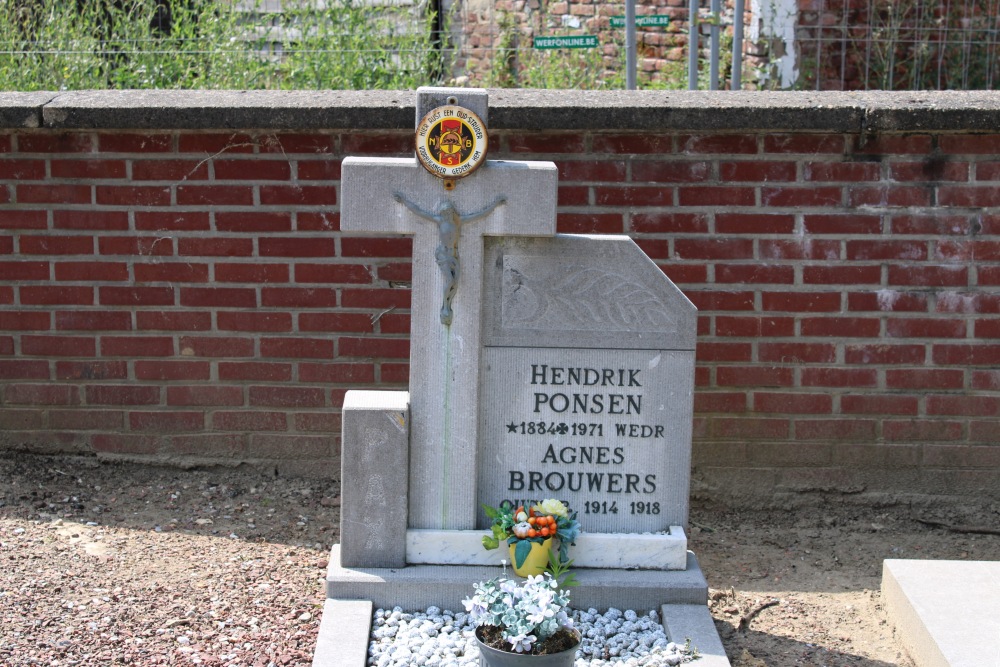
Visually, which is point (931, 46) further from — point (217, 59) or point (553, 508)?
point (553, 508)

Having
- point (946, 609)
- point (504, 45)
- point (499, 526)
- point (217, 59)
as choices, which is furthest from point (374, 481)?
point (504, 45)

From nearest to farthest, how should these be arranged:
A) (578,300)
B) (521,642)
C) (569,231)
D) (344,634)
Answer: (521,642) → (344,634) → (578,300) → (569,231)

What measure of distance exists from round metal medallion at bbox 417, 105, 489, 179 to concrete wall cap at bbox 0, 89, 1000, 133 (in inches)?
32.2

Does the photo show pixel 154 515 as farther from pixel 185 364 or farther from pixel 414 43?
pixel 414 43

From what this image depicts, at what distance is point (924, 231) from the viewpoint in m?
4.42

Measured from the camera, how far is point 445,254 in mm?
3518

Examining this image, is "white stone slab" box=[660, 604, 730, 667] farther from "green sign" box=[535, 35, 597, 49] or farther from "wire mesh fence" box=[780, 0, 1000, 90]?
"wire mesh fence" box=[780, 0, 1000, 90]

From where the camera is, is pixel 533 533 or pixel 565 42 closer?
pixel 533 533

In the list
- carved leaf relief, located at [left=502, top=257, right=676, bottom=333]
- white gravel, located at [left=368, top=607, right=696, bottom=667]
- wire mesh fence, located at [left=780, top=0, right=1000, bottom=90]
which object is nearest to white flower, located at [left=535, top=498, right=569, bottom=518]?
white gravel, located at [left=368, top=607, right=696, bottom=667]

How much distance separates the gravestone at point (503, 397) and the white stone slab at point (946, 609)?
62 centimetres

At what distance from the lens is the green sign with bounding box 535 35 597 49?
234 inches

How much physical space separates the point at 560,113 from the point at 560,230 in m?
0.43

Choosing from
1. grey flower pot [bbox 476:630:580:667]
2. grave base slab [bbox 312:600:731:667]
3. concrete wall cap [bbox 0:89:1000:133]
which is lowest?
grave base slab [bbox 312:600:731:667]

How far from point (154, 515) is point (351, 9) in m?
2.99
